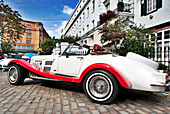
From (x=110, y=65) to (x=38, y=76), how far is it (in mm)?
2166

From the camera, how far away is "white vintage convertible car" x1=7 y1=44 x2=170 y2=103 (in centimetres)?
196

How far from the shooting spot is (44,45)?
44.0 meters

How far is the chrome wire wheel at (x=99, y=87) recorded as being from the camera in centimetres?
213

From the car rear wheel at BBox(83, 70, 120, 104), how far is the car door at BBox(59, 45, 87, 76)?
0.44 metres

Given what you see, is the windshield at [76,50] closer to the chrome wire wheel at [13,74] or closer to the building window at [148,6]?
the chrome wire wheel at [13,74]

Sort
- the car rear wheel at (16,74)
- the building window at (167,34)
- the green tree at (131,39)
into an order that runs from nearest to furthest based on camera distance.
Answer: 1. the car rear wheel at (16,74)
2. the green tree at (131,39)
3. the building window at (167,34)

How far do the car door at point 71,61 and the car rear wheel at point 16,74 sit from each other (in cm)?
148

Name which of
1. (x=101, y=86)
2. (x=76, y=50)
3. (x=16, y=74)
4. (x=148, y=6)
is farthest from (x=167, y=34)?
(x=16, y=74)

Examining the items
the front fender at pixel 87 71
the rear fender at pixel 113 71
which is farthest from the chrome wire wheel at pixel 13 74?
the rear fender at pixel 113 71

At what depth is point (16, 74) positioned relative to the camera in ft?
11.3

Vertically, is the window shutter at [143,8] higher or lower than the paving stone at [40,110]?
higher

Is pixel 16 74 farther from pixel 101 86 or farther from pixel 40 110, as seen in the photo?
pixel 101 86

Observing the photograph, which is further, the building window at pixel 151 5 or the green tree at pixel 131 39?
the building window at pixel 151 5

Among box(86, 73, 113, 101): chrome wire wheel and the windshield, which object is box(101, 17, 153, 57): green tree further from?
box(86, 73, 113, 101): chrome wire wheel
